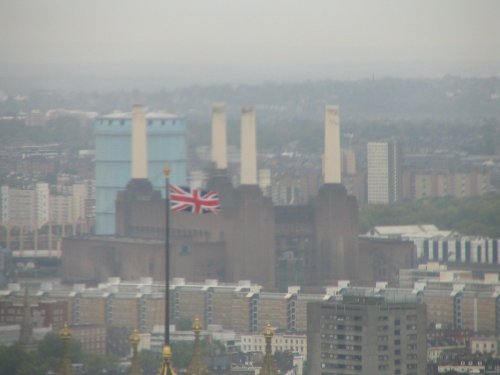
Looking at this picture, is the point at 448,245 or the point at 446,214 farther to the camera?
the point at 446,214

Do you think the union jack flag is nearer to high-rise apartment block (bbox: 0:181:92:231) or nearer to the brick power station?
the brick power station

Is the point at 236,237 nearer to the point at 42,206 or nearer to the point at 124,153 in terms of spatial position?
the point at 42,206

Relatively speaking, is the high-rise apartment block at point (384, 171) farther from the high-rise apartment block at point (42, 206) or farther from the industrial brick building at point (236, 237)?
the high-rise apartment block at point (42, 206)

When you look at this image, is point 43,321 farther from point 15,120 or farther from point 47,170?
point 47,170

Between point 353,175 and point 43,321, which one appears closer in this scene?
point 43,321

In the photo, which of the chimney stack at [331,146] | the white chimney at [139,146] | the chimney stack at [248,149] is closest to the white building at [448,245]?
the chimney stack at [331,146]

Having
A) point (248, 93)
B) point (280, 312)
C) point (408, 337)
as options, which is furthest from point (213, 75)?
point (408, 337)

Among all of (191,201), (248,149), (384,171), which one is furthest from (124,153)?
(191,201)
